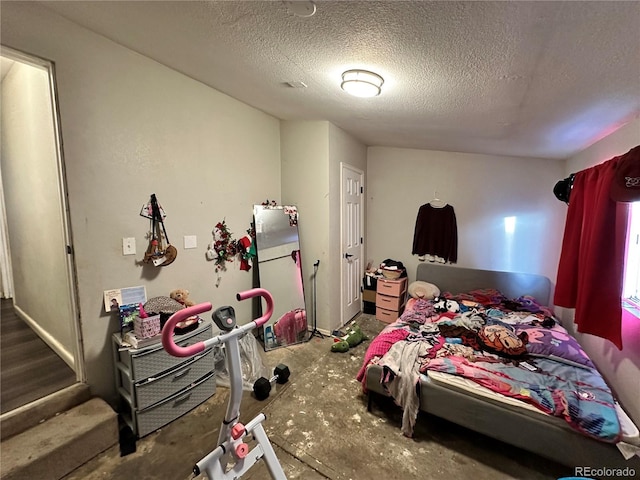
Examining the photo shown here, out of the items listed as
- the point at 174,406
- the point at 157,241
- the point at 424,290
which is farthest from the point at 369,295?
the point at 157,241

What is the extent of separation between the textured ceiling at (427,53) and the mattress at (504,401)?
1.81m

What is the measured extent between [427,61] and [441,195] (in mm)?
2831

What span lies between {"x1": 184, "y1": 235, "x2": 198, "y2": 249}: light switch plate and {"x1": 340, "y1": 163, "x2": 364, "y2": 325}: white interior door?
1.78 meters

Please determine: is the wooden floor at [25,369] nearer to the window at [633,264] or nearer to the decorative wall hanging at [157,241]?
the decorative wall hanging at [157,241]

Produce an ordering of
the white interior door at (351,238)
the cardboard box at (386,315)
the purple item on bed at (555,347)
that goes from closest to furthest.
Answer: the purple item on bed at (555,347)
the white interior door at (351,238)
the cardboard box at (386,315)

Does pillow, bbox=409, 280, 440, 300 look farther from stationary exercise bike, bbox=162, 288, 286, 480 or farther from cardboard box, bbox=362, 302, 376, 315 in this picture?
stationary exercise bike, bbox=162, 288, 286, 480

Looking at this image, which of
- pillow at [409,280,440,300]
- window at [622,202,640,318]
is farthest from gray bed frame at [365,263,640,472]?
pillow at [409,280,440,300]

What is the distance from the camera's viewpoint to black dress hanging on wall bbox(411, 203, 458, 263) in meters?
3.93

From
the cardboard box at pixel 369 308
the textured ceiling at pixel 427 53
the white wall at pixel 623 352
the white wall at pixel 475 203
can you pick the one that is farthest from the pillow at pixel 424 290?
the textured ceiling at pixel 427 53

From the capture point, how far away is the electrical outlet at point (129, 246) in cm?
201

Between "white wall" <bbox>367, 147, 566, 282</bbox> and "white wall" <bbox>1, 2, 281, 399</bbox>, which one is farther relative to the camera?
"white wall" <bbox>367, 147, 566, 282</bbox>

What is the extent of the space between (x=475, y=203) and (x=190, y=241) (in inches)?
145

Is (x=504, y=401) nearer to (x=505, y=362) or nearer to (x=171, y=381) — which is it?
(x=505, y=362)

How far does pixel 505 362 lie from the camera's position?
2.10m
